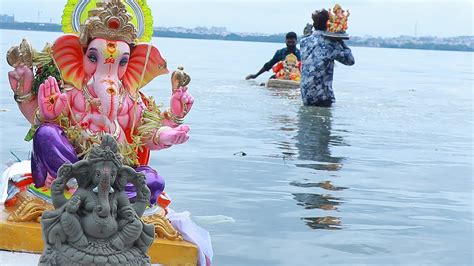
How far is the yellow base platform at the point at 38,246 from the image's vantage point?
566 cm

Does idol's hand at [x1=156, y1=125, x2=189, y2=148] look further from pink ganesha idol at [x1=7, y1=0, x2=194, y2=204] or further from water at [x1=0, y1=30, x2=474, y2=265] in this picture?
water at [x1=0, y1=30, x2=474, y2=265]

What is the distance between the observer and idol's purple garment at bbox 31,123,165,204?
5.79 m

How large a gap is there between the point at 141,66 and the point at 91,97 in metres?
0.41

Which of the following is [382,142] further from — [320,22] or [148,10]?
[148,10]

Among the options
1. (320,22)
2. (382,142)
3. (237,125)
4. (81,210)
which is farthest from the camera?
(320,22)

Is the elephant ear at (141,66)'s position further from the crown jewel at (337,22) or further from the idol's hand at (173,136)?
the crown jewel at (337,22)

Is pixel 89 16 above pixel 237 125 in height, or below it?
above

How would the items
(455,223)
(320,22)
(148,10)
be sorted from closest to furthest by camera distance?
(148,10) < (455,223) < (320,22)

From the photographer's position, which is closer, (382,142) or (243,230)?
(243,230)

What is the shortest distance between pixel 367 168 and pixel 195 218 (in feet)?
11.1

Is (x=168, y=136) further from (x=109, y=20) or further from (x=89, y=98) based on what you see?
(x=109, y=20)

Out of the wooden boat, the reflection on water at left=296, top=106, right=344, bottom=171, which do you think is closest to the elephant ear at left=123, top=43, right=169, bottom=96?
the reflection on water at left=296, top=106, right=344, bottom=171

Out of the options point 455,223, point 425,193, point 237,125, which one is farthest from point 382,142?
point 455,223

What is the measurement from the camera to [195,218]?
7.71 m
